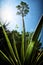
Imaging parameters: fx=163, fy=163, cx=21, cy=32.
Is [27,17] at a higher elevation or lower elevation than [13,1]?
lower

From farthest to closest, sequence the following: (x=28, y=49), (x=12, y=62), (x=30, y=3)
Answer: (x=30, y=3) → (x=12, y=62) → (x=28, y=49)

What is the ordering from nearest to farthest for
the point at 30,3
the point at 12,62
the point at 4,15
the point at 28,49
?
the point at 28,49
the point at 12,62
the point at 4,15
the point at 30,3

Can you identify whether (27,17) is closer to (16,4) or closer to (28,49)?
(16,4)

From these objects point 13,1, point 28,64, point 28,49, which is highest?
point 13,1

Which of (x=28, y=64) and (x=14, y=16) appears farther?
(x=14, y=16)

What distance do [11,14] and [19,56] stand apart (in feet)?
4.84

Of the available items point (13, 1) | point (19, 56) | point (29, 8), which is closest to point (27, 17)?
point (29, 8)

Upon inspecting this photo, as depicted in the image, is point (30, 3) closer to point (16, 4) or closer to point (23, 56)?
point (16, 4)

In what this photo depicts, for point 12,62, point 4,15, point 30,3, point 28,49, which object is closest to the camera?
point 28,49

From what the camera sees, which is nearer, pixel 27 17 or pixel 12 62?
pixel 12 62

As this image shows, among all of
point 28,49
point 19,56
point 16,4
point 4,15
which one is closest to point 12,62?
point 19,56

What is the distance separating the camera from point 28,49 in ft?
5.50

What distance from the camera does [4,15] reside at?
3125 millimetres

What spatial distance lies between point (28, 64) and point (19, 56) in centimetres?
19
